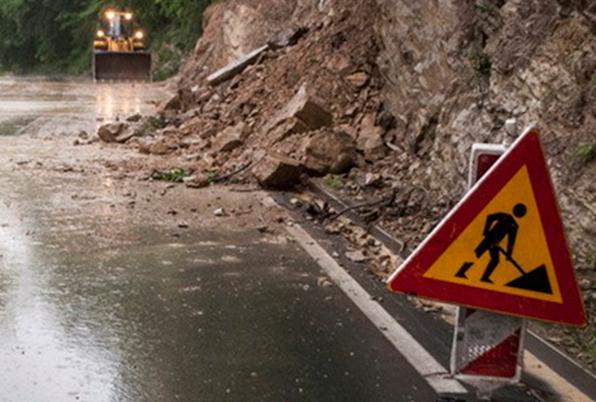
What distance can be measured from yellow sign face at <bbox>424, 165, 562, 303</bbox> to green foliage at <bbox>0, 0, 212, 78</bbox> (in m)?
39.3

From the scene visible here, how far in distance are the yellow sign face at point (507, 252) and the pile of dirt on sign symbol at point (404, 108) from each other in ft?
1.31

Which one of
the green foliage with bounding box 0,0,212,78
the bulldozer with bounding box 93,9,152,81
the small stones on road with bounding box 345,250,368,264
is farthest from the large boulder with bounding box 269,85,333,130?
the green foliage with bounding box 0,0,212,78

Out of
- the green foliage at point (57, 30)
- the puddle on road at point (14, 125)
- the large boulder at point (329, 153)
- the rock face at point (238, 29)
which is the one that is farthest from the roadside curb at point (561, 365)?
the green foliage at point (57, 30)

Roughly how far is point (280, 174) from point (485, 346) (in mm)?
6270

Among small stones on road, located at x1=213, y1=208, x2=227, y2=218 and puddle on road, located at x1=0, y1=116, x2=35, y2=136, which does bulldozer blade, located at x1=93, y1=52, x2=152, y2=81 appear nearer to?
puddle on road, located at x1=0, y1=116, x2=35, y2=136

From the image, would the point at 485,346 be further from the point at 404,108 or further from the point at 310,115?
the point at 310,115

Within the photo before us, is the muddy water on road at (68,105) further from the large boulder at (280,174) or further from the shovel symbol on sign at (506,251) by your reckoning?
the shovel symbol on sign at (506,251)

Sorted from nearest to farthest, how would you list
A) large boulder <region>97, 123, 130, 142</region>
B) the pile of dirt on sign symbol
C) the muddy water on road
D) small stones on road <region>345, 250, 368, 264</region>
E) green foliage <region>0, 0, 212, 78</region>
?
the pile of dirt on sign symbol → small stones on road <region>345, 250, 368, 264</region> → large boulder <region>97, 123, 130, 142</region> → the muddy water on road → green foliage <region>0, 0, 212, 78</region>

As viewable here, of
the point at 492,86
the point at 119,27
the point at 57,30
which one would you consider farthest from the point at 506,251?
the point at 57,30

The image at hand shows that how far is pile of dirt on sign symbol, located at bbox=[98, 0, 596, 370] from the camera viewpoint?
628cm

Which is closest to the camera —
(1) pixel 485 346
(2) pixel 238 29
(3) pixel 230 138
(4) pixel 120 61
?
(1) pixel 485 346

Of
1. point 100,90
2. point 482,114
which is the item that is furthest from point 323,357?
point 100,90

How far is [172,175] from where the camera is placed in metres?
10.9

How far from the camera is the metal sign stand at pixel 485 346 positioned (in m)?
3.90
